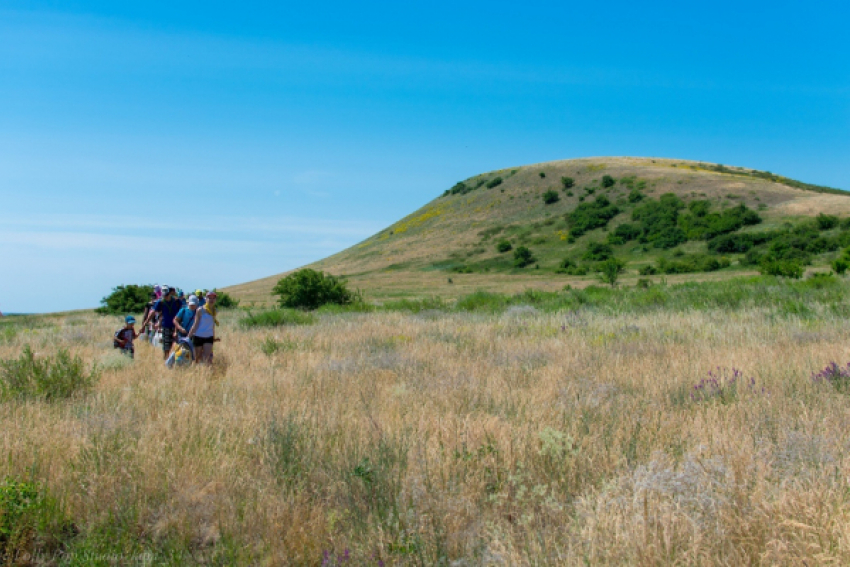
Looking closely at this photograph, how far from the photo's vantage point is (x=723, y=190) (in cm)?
6031

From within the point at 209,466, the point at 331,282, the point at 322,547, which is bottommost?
the point at 322,547

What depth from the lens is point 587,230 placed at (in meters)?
60.1

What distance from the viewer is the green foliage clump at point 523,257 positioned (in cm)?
5466

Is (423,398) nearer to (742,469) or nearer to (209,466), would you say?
(209,466)

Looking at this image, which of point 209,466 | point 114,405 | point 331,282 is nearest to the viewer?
point 209,466

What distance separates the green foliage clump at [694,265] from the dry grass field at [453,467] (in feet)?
116

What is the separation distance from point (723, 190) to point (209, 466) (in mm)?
67408

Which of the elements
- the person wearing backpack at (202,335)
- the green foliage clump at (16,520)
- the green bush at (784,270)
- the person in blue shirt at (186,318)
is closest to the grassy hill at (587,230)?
the green bush at (784,270)

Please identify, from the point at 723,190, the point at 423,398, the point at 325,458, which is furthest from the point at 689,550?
the point at 723,190

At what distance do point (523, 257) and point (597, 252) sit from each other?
291 inches

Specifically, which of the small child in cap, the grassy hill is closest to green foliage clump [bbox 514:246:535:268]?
the grassy hill

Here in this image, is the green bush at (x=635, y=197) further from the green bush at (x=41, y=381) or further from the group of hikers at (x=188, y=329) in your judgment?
the green bush at (x=41, y=381)

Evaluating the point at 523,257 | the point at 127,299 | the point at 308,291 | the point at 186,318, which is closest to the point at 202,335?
the point at 186,318

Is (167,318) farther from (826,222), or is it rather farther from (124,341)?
(826,222)
